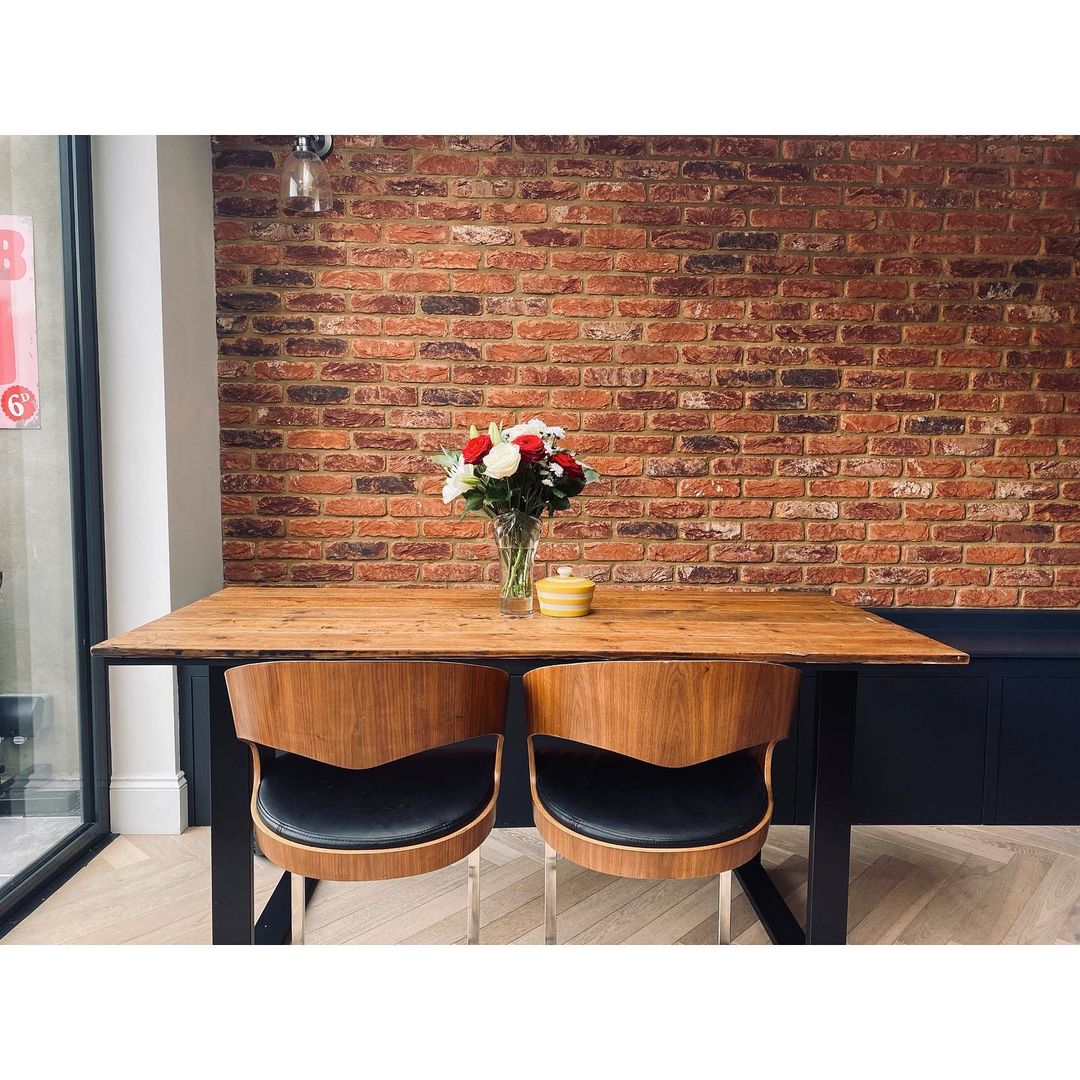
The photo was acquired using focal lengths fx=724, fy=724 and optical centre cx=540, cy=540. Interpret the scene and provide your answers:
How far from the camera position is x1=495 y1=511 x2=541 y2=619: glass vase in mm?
1751

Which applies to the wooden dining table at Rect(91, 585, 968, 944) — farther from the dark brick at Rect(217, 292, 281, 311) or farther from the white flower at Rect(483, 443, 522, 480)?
the dark brick at Rect(217, 292, 281, 311)

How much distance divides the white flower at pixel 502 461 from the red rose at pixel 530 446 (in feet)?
0.09

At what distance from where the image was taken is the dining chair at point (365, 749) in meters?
1.26

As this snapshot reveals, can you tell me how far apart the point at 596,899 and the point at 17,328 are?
7.22 feet

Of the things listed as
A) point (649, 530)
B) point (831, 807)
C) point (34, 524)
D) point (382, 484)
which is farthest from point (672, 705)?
point (34, 524)

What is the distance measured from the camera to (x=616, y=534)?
2.61 metres

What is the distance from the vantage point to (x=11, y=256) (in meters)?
1.92

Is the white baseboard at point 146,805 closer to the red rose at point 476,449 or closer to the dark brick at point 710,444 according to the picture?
the red rose at point 476,449

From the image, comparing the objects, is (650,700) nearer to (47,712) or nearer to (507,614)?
(507,614)

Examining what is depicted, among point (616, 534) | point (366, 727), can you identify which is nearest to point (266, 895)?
point (366, 727)

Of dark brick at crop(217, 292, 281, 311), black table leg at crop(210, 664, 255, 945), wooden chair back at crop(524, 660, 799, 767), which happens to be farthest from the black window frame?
wooden chair back at crop(524, 660, 799, 767)

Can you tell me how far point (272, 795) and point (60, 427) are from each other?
1.37m

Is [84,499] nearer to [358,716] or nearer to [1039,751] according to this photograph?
[358,716]

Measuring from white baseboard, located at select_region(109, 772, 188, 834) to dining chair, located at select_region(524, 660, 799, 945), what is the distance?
4.71 ft
